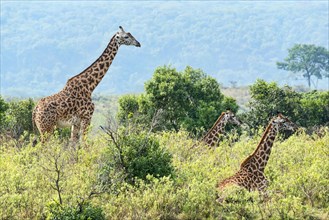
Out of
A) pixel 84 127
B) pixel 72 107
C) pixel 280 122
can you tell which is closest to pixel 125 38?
pixel 72 107

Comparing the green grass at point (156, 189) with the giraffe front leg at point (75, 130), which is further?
the giraffe front leg at point (75, 130)

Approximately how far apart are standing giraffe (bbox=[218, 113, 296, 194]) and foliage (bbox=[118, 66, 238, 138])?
8.94 meters

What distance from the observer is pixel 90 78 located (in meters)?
18.8

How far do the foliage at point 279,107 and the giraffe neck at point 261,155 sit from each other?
10564 mm

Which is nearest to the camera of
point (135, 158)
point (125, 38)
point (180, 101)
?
point (135, 158)

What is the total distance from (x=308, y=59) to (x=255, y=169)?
4037 inches

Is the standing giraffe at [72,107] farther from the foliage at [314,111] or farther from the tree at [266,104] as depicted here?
the foliage at [314,111]

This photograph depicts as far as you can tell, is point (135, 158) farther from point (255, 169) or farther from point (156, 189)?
point (255, 169)

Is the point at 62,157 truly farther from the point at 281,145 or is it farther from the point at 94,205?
the point at 281,145

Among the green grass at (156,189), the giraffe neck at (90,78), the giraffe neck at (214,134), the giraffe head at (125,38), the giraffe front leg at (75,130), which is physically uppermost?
the giraffe head at (125,38)

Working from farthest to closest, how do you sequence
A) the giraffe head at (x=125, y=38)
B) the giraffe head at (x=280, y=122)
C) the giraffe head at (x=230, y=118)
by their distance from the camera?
1. the giraffe head at (x=230, y=118)
2. the giraffe head at (x=125, y=38)
3. the giraffe head at (x=280, y=122)

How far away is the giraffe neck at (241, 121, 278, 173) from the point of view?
15812mm

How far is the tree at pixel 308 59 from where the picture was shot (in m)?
115

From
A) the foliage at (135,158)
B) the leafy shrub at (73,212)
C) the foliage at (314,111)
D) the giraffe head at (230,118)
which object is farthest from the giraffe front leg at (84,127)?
the foliage at (314,111)
